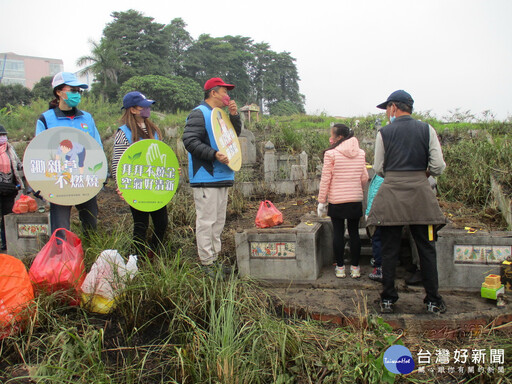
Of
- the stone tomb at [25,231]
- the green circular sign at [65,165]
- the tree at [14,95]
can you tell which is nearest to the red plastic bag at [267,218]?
the green circular sign at [65,165]

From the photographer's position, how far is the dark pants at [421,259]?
2.94 meters

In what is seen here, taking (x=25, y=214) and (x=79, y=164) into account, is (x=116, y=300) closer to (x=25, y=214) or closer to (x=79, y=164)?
(x=79, y=164)

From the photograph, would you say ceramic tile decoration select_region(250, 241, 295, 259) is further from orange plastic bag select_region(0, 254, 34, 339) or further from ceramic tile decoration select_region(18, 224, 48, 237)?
ceramic tile decoration select_region(18, 224, 48, 237)

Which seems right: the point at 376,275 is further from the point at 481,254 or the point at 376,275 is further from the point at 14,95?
the point at 14,95

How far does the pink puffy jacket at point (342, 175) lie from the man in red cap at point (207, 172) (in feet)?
3.01

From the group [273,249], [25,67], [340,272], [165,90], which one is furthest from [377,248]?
[25,67]

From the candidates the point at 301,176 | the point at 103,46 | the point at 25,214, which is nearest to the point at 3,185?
the point at 25,214

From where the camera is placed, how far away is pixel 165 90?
2917 centimetres

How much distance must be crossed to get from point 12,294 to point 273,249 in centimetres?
211

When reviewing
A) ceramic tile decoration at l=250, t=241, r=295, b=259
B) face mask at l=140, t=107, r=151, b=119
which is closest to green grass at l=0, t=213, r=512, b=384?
ceramic tile decoration at l=250, t=241, r=295, b=259

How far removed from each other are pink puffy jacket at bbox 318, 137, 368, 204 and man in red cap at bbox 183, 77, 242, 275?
Answer: 92cm

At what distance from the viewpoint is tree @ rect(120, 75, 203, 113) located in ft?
92.7

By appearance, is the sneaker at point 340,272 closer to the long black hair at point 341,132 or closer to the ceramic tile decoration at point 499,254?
the long black hair at point 341,132

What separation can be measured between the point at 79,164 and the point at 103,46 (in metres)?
27.0
